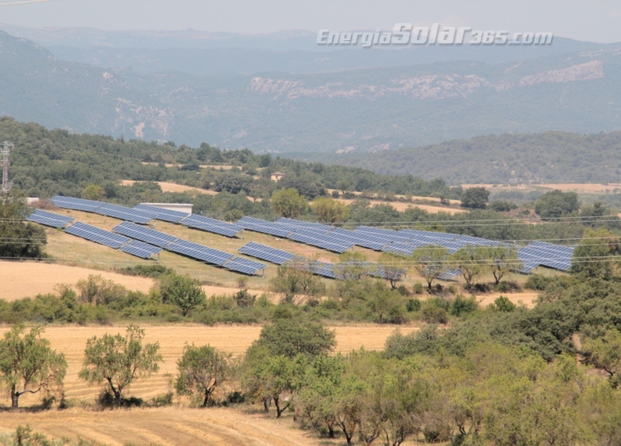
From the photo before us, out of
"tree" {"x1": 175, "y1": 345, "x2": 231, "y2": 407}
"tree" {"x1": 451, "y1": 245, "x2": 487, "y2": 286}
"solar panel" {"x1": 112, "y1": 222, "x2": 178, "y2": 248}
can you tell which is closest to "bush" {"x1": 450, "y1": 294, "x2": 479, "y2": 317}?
"tree" {"x1": 451, "y1": 245, "x2": 487, "y2": 286}

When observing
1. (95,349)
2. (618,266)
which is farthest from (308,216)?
(95,349)

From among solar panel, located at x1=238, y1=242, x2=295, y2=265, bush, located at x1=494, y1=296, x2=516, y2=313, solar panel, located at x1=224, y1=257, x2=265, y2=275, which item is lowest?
solar panel, located at x1=224, y1=257, x2=265, y2=275

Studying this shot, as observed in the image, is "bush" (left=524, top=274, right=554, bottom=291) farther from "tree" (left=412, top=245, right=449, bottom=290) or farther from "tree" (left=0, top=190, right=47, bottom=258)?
"tree" (left=0, top=190, right=47, bottom=258)

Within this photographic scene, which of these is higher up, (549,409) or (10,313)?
(549,409)

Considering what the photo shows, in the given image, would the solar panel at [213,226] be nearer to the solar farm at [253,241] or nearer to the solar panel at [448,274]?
the solar farm at [253,241]

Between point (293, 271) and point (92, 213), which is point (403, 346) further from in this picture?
point (92, 213)

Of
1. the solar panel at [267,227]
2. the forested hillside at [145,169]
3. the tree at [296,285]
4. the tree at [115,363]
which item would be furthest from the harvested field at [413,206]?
the tree at [115,363]

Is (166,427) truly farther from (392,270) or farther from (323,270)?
(392,270)
